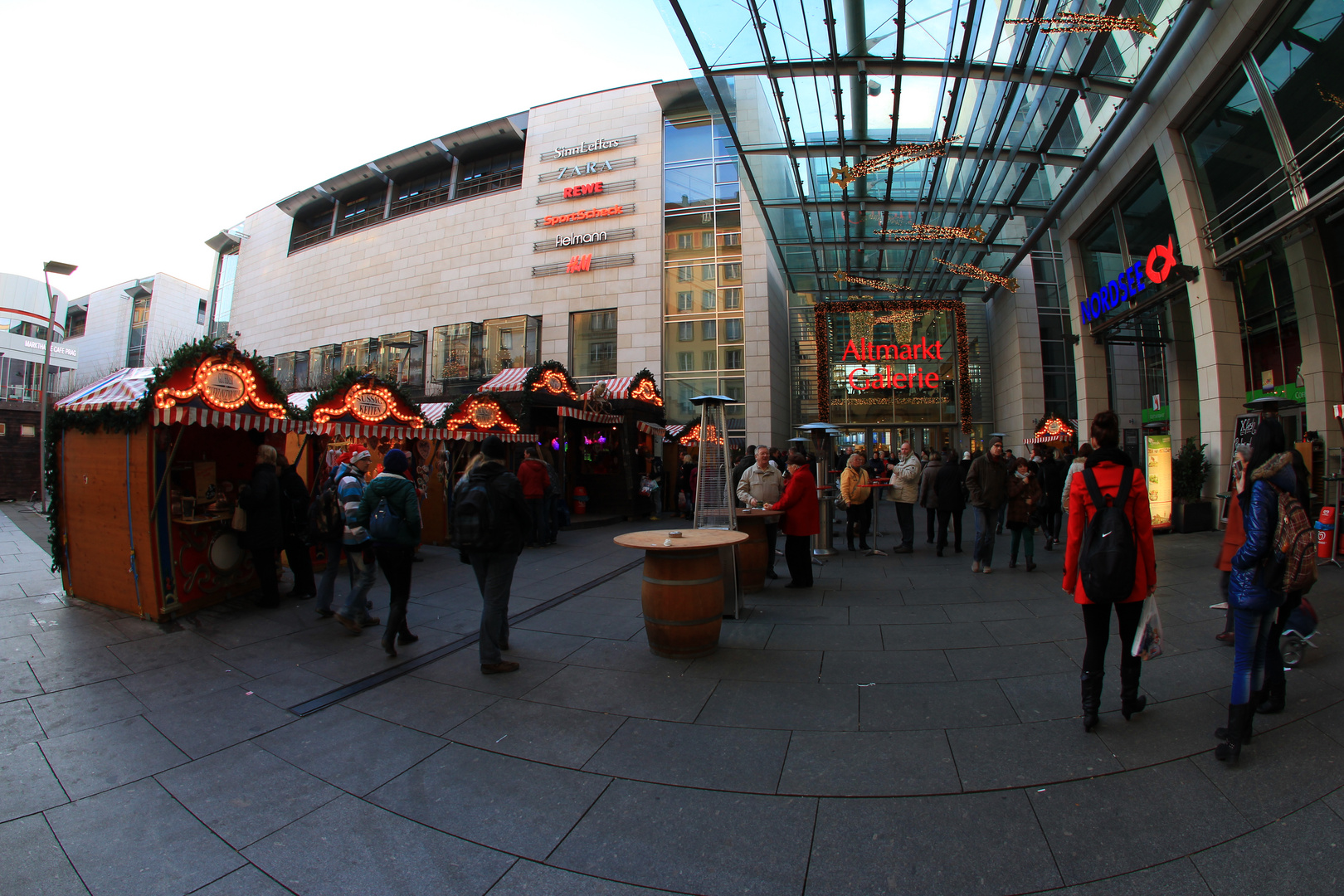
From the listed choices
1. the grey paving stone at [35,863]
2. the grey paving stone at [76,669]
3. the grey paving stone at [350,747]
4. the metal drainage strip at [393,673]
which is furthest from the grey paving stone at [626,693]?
the grey paving stone at [76,669]

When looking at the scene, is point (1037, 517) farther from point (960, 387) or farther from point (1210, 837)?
point (960, 387)

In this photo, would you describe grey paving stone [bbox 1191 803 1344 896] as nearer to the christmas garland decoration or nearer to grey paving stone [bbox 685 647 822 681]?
grey paving stone [bbox 685 647 822 681]

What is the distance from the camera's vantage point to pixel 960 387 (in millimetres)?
21578

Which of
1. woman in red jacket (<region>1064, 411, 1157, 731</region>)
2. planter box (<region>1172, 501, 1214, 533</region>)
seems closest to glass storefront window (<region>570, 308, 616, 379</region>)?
planter box (<region>1172, 501, 1214, 533</region>)

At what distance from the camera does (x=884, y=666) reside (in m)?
4.18

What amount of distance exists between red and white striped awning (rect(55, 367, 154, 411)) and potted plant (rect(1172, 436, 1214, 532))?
15429 mm

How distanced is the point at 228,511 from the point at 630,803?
6292mm

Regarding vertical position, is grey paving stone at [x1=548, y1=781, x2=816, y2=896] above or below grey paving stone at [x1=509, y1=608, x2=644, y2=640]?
below

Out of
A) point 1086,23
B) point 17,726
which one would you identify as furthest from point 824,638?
point 1086,23

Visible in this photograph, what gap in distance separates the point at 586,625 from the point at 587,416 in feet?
30.7

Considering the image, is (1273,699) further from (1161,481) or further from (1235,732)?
(1161,481)

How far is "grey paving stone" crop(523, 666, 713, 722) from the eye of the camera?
357 cm

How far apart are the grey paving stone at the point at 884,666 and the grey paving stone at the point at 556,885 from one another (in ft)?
7.42

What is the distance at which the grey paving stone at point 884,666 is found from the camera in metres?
3.95
